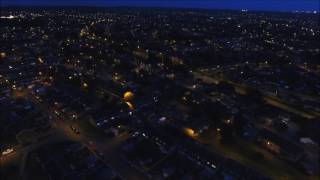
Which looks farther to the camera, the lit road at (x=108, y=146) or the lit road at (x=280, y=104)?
the lit road at (x=280, y=104)

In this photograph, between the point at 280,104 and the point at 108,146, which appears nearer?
the point at 108,146

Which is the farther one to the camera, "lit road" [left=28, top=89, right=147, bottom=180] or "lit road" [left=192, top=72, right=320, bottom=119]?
"lit road" [left=192, top=72, right=320, bottom=119]

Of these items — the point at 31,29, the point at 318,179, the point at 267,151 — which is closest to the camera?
the point at 318,179

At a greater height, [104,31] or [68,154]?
[104,31]

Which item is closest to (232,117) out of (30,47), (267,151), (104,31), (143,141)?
(267,151)

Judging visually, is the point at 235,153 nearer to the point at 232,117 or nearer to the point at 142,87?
the point at 232,117

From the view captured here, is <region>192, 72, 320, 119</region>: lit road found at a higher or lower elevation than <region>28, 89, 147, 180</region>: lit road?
higher

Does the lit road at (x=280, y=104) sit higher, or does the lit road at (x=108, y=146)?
the lit road at (x=280, y=104)

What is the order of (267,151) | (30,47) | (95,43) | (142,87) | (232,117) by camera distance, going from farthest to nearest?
(95,43) → (30,47) → (142,87) → (232,117) → (267,151)

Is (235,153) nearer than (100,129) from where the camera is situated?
Yes

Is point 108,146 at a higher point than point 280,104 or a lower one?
lower
